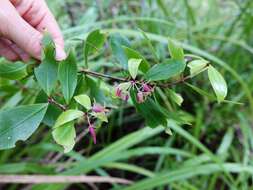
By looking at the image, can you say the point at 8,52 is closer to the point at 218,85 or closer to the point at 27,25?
the point at 27,25

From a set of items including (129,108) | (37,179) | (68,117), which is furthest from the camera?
(129,108)

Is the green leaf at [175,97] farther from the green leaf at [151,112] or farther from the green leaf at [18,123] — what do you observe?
the green leaf at [18,123]

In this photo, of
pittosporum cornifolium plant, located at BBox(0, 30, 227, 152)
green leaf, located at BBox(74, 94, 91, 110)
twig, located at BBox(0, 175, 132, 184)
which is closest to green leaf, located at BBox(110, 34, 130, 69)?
pittosporum cornifolium plant, located at BBox(0, 30, 227, 152)

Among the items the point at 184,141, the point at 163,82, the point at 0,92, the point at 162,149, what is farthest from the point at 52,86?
the point at 184,141

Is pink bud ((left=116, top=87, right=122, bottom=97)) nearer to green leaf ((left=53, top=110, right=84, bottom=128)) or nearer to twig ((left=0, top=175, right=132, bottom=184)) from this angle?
green leaf ((left=53, top=110, right=84, bottom=128))

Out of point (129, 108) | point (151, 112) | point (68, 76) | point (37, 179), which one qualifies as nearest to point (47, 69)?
point (68, 76)

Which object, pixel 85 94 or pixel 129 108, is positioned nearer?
pixel 85 94
